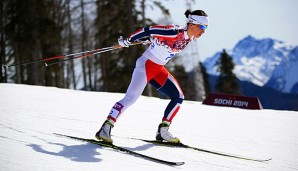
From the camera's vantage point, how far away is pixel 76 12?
21234 millimetres

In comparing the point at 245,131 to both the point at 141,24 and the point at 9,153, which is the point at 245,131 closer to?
the point at 9,153

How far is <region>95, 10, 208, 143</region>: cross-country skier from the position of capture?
4.39 m

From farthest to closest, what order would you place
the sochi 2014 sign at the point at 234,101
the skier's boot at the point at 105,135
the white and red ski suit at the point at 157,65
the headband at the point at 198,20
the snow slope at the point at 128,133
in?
the sochi 2014 sign at the point at 234,101 < the headband at the point at 198,20 < the white and red ski suit at the point at 157,65 < the skier's boot at the point at 105,135 < the snow slope at the point at 128,133

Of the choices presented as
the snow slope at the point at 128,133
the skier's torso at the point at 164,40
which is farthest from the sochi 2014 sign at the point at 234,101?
the skier's torso at the point at 164,40

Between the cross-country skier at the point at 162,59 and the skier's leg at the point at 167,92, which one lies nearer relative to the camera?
the cross-country skier at the point at 162,59

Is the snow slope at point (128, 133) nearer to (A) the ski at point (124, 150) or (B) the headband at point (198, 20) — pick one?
(A) the ski at point (124, 150)

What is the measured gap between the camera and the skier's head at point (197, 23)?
4.50 metres

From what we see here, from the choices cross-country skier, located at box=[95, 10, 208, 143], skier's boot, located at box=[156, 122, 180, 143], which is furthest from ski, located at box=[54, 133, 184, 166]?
skier's boot, located at box=[156, 122, 180, 143]

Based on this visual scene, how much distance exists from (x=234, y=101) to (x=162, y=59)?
173 inches

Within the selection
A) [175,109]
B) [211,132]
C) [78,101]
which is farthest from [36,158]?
[78,101]

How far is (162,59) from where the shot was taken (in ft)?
15.2

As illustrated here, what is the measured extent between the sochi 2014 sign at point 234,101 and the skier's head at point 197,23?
420 cm

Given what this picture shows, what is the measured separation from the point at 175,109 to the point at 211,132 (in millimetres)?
1166

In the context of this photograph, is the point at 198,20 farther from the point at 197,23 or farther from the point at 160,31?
the point at 160,31
